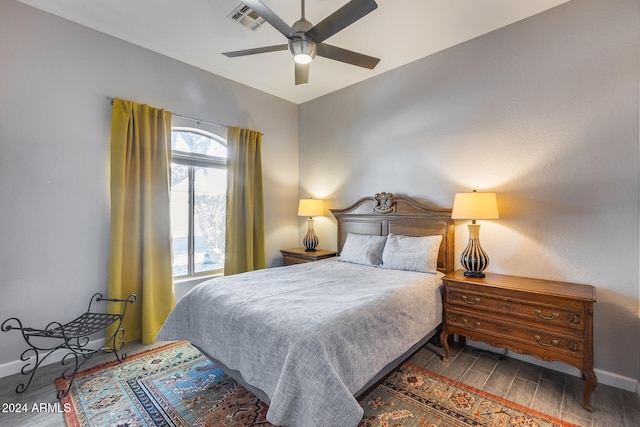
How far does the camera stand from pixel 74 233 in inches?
105

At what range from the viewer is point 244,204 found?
386 cm

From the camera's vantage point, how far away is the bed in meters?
1.45

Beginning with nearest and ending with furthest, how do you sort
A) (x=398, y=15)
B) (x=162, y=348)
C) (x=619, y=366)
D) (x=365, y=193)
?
1. (x=619, y=366)
2. (x=398, y=15)
3. (x=162, y=348)
4. (x=365, y=193)

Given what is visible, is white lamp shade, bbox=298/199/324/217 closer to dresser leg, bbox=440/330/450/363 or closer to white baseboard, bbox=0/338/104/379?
dresser leg, bbox=440/330/450/363

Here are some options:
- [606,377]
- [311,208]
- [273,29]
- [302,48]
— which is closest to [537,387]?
[606,377]

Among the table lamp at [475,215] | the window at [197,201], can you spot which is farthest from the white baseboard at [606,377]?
the window at [197,201]

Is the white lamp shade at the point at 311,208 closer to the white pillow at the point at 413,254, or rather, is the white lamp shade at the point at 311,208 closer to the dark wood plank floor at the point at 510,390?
the white pillow at the point at 413,254

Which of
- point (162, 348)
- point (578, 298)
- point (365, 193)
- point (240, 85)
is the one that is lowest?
point (162, 348)

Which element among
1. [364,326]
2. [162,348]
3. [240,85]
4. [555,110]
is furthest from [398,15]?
[162,348]

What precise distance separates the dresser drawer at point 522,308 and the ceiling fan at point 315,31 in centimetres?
210

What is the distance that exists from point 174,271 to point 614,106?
4.49 m

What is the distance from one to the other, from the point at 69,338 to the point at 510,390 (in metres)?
3.36

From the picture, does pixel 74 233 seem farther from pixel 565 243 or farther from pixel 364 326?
pixel 565 243

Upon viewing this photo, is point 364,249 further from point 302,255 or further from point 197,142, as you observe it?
point 197,142
